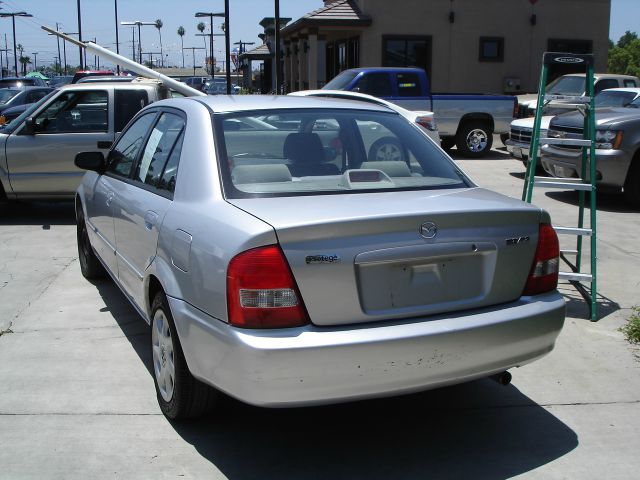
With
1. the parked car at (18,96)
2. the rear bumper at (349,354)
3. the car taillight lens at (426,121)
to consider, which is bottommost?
the rear bumper at (349,354)

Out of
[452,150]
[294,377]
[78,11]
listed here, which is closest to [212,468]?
[294,377]

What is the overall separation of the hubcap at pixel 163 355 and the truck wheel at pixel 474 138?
14.1 meters

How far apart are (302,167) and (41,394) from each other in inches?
80.7

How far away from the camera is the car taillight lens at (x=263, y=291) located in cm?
316

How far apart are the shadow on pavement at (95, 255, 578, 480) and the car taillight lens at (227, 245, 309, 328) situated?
2.73ft

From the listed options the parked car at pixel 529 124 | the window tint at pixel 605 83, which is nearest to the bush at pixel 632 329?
the parked car at pixel 529 124

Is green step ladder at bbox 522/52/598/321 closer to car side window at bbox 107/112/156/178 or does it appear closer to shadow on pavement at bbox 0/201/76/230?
car side window at bbox 107/112/156/178

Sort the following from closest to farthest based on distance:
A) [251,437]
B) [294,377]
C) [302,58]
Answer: [294,377]
[251,437]
[302,58]

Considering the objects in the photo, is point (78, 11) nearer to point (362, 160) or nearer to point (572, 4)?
point (572, 4)

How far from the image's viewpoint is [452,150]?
62.3 feet

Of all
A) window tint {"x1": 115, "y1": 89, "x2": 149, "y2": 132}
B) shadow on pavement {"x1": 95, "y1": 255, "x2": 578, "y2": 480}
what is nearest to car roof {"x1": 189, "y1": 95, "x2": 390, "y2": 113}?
shadow on pavement {"x1": 95, "y1": 255, "x2": 578, "y2": 480}

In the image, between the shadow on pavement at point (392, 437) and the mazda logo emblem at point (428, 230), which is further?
the shadow on pavement at point (392, 437)

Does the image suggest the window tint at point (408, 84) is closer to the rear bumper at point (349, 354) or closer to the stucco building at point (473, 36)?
the stucco building at point (473, 36)

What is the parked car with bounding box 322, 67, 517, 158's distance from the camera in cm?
1609
